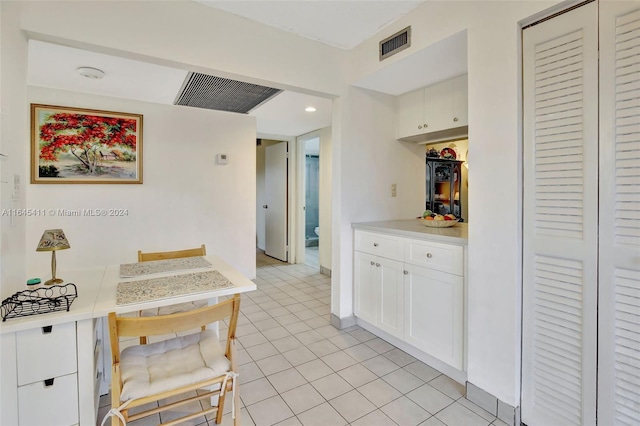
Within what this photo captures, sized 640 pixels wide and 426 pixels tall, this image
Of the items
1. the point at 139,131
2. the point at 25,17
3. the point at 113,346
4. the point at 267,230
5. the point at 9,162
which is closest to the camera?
the point at 113,346

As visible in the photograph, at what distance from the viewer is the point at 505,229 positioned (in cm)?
161

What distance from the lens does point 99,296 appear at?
56.8 inches

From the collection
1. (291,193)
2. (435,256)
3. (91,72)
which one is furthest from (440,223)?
(291,193)

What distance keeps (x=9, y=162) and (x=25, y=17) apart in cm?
77

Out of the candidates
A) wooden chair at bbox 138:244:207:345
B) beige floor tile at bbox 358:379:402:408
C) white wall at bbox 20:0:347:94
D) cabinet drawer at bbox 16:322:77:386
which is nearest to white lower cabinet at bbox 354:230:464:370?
beige floor tile at bbox 358:379:402:408

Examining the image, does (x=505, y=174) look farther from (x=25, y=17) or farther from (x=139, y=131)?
(x=139, y=131)

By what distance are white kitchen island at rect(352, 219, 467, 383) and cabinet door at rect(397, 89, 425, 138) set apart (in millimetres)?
931

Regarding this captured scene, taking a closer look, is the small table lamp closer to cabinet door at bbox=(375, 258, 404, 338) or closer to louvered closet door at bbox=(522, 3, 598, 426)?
cabinet door at bbox=(375, 258, 404, 338)

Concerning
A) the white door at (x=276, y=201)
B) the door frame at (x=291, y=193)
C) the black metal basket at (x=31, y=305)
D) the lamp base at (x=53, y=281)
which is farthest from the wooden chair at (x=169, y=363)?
the white door at (x=276, y=201)

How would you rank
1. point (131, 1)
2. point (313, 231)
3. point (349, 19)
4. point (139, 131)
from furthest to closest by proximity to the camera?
point (313, 231), point (139, 131), point (349, 19), point (131, 1)

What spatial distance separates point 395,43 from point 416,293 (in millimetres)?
1775

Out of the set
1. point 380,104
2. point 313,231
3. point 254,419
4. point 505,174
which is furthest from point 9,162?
point 313,231

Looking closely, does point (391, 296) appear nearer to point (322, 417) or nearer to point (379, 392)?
point (379, 392)

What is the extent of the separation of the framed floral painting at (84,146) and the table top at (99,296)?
1762mm
